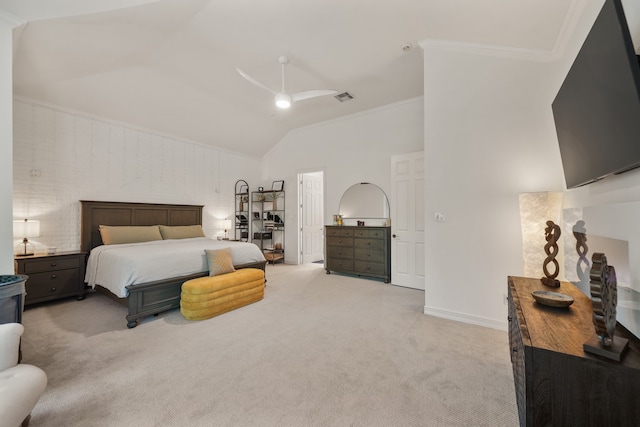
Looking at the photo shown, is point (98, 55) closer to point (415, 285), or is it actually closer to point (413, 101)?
point (413, 101)

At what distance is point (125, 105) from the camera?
4371mm

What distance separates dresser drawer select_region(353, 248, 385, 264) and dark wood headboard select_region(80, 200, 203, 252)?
137 inches

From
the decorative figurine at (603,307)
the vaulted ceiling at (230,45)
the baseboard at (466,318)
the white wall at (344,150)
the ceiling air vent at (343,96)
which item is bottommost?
the baseboard at (466,318)

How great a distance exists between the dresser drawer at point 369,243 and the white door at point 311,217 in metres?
1.80

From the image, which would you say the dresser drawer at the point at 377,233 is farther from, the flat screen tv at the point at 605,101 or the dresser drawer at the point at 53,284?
the dresser drawer at the point at 53,284

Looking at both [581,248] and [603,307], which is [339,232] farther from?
[603,307]

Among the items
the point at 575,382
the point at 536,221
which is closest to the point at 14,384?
the point at 575,382

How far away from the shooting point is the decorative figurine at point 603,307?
1003mm

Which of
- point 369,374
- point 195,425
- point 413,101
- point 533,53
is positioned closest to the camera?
point 195,425

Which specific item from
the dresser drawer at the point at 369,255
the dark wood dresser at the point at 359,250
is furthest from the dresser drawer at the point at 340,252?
the dresser drawer at the point at 369,255

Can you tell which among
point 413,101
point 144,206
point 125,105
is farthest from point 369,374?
point 125,105

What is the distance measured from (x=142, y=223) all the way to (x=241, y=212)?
2.29m

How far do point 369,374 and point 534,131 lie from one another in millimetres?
2894

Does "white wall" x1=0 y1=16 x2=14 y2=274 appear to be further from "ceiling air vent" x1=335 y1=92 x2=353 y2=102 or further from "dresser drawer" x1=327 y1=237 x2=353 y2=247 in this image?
"dresser drawer" x1=327 y1=237 x2=353 y2=247
